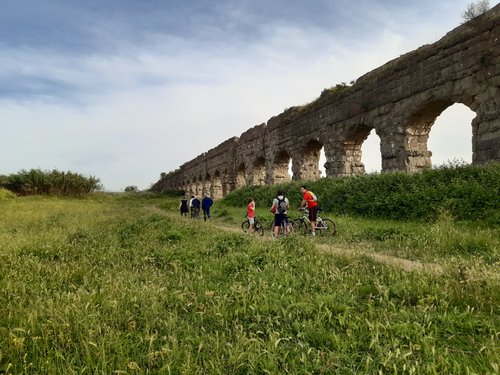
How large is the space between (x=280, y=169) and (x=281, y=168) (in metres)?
0.11

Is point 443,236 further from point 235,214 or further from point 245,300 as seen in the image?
point 235,214

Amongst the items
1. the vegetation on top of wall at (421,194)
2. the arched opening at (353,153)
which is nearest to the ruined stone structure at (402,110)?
the arched opening at (353,153)

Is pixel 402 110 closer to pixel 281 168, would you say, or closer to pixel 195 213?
pixel 195 213

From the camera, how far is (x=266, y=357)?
3.07 metres

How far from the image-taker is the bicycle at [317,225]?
1163 centimetres

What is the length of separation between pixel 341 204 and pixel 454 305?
11450 mm

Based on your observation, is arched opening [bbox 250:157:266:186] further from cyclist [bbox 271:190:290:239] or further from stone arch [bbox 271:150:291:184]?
cyclist [bbox 271:190:290:239]

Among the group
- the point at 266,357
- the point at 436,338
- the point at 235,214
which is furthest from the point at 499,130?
the point at 235,214

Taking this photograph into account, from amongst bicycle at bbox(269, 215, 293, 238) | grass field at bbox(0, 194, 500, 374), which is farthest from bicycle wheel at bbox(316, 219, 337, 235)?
grass field at bbox(0, 194, 500, 374)

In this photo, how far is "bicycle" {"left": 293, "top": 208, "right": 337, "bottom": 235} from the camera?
11.6 meters

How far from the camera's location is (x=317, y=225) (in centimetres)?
1192

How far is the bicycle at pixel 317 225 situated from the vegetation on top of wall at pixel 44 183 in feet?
109

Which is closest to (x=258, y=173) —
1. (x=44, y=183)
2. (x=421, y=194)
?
(x=421, y=194)

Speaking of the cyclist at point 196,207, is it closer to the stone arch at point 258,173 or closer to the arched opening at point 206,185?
the stone arch at point 258,173
